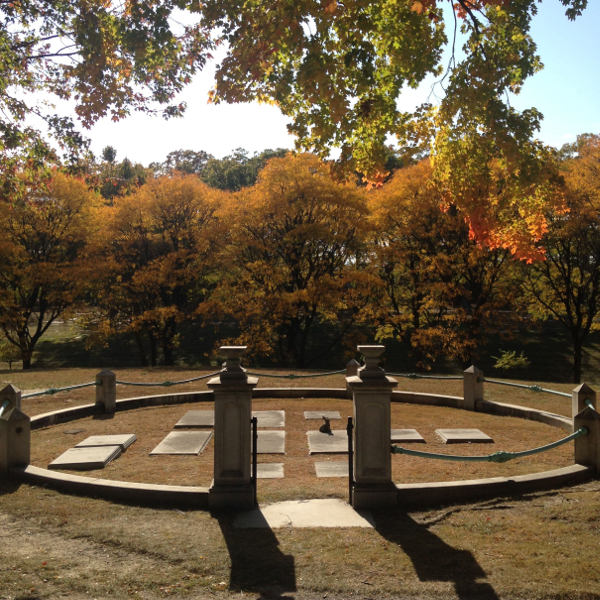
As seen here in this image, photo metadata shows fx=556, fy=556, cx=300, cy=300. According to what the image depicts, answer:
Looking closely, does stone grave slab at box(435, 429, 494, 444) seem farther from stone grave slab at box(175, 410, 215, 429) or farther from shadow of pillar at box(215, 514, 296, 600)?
shadow of pillar at box(215, 514, 296, 600)

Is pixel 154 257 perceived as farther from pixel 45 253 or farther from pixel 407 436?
pixel 407 436

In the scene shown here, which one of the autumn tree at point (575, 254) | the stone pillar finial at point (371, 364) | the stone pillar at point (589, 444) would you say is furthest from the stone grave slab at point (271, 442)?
the autumn tree at point (575, 254)

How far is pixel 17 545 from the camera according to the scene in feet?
16.6

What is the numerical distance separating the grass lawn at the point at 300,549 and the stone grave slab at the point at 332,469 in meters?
0.17

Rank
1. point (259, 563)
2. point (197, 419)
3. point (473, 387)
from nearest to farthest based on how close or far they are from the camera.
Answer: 1. point (259, 563)
2. point (197, 419)
3. point (473, 387)

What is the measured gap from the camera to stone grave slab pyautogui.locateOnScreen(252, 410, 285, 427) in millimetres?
10961

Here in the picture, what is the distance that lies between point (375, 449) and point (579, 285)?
72.9 ft

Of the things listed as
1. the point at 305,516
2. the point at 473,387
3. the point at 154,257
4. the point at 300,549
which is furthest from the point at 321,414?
the point at 154,257

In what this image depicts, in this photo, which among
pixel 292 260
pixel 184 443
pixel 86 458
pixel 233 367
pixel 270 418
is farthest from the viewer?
pixel 292 260

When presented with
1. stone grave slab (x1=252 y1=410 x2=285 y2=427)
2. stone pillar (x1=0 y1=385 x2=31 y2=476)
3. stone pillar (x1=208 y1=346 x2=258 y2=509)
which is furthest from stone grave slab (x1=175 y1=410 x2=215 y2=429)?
stone pillar (x1=208 y1=346 x2=258 y2=509)

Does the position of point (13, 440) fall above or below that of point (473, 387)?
below

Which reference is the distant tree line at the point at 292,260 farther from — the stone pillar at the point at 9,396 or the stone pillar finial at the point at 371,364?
the stone pillar finial at the point at 371,364

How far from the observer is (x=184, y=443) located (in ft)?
30.5

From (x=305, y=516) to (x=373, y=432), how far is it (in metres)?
1.19
